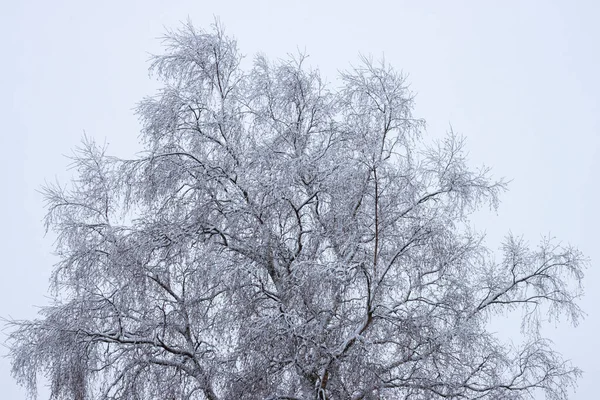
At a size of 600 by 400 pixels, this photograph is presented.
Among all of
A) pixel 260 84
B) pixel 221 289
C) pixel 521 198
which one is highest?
pixel 521 198

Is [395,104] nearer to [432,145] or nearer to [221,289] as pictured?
[432,145]

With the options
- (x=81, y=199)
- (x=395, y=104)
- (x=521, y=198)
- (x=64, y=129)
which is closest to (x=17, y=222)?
(x=81, y=199)

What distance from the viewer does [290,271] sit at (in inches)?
400

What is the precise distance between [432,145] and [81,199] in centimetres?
464

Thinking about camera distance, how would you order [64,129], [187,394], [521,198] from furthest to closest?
[64,129] < [521,198] < [187,394]

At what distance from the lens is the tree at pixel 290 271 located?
381 inches

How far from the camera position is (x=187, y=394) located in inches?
402

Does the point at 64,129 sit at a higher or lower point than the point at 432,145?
higher

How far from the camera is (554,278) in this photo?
1056cm

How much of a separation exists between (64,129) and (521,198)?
423ft

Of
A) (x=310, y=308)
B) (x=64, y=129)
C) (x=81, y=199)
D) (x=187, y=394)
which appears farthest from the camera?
(x=64, y=129)

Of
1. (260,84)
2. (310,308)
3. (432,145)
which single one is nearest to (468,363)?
(310,308)

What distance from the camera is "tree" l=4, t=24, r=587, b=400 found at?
381 inches

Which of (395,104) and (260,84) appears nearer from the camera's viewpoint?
(395,104)
